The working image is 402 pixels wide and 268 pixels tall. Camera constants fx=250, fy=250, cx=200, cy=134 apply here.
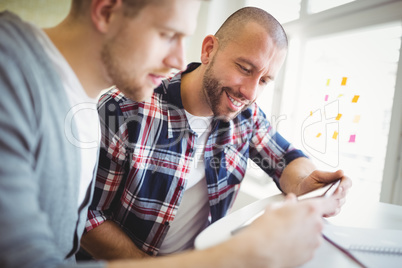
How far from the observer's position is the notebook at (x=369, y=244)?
1.81 ft

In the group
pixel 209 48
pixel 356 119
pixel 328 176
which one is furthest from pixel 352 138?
pixel 209 48

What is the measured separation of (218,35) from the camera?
1.20 metres

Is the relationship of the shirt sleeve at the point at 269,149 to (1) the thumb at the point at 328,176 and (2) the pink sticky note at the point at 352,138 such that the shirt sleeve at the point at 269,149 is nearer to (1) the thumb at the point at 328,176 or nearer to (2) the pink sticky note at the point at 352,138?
(1) the thumb at the point at 328,176

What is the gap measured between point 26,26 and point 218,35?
87 cm

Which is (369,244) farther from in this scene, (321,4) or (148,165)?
(321,4)

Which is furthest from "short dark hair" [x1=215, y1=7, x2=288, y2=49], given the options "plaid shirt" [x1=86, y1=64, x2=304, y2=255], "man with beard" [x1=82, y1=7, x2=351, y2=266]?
"plaid shirt" [x1=86, y1=64, x2=304, y2=255]

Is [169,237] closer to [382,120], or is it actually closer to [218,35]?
[218,35]

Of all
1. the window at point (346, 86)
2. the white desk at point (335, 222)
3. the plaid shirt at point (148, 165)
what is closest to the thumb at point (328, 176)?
the white desk at point (335, 222)

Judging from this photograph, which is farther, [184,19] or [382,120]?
[382,120]

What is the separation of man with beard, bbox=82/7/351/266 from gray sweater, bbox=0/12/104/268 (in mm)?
366

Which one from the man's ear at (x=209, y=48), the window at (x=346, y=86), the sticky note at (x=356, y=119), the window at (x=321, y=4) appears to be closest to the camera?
the man's ear at (x=209, y=48)

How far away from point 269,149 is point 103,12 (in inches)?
38.4

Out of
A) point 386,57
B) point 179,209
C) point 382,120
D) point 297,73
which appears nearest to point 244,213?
point 179,209

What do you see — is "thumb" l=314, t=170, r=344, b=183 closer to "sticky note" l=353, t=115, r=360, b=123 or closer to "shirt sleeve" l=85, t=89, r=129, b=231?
"shirt sleeve" l=85, t=89, r=129, b=231
